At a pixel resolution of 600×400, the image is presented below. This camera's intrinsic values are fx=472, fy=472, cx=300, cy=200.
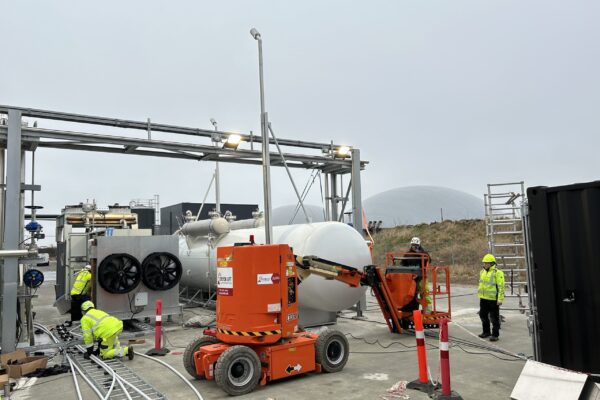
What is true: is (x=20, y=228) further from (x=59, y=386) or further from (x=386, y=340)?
(x=386, y=340)

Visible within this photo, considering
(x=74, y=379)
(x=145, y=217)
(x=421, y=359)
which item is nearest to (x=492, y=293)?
(x=421, y=359)

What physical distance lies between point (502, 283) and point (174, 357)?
6.47 m

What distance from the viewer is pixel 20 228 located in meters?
9.87

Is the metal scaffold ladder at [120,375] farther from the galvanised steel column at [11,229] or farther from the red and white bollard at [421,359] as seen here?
the red and white bollard at [421,359]

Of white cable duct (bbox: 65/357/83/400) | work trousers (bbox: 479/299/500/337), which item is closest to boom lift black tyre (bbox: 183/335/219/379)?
white cable duct (bbox: 65/357/83/400)

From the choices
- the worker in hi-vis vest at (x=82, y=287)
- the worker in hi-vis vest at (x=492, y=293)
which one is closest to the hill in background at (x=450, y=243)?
the worker in hi-vis vest at (x=492, y=293)

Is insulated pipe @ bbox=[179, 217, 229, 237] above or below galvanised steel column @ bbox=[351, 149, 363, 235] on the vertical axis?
below

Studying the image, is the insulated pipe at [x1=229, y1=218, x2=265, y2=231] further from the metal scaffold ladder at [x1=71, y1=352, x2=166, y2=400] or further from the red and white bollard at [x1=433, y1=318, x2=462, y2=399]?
the red and white bollard at [x1=433, y1=318, x2=462, y2=399]

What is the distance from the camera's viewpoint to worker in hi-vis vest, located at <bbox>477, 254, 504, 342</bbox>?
9.34 meters

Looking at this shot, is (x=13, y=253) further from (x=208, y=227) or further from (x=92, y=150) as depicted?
(x=208, y=227)

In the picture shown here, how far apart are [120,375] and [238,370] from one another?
7.11 ft

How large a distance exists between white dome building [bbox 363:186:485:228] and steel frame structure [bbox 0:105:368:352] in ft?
177

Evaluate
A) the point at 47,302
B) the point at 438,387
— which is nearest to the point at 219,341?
the point at 438,387

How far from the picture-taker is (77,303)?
11.9 metres
